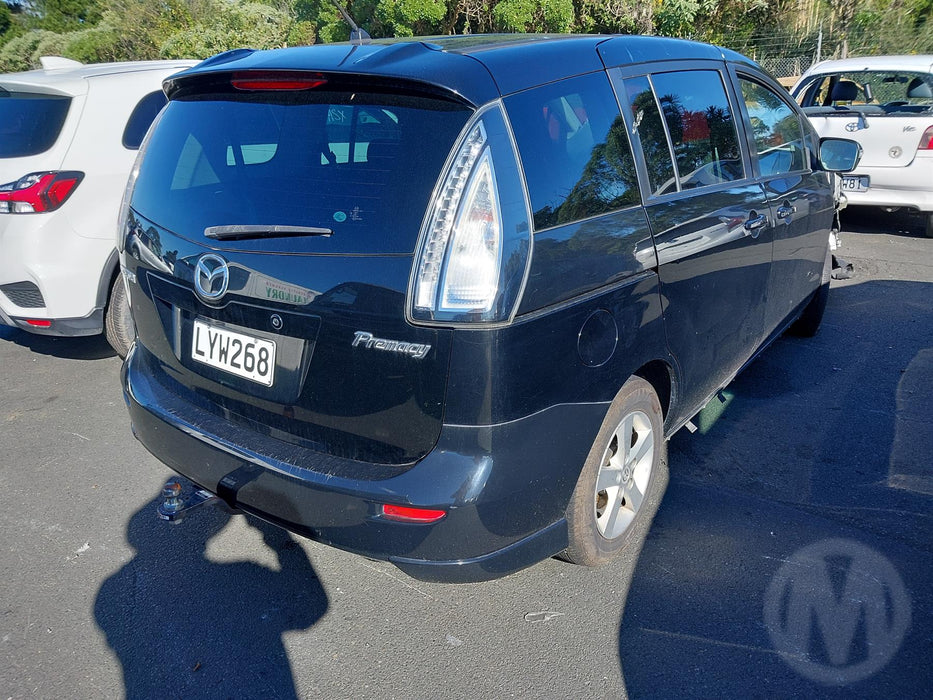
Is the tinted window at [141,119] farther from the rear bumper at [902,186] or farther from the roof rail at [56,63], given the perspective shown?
the rear bumper at [902,186]

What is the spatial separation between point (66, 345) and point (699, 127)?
176 inches

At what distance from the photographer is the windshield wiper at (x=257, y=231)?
214 centimetres

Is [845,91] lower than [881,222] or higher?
higher

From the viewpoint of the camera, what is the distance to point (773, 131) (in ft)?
12.8

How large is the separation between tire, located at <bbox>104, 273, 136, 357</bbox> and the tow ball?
211cm

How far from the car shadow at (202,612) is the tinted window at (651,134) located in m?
1.92

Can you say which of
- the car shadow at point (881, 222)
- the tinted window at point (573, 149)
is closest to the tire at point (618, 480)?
the tinted window at point (573, 149)

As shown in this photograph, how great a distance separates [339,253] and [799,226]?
114 inches

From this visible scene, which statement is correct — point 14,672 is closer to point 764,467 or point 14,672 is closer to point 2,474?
point 2,474

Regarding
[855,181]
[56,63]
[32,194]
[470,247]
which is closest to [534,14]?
[855,181]

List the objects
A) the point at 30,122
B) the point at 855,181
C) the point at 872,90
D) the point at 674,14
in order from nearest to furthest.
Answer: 1. the point at 30,122
2. the point at 855,181
3. the point at 872,90
4. the point at 674,14

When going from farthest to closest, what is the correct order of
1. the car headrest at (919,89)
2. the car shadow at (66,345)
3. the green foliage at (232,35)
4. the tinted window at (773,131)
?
the green foliage at (232,35) < the car headrest at (919,89) < the car shadow at (66,345) < the tinted window at (773,131)

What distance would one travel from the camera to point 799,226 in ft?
13.2

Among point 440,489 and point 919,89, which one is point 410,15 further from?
point 440,489
